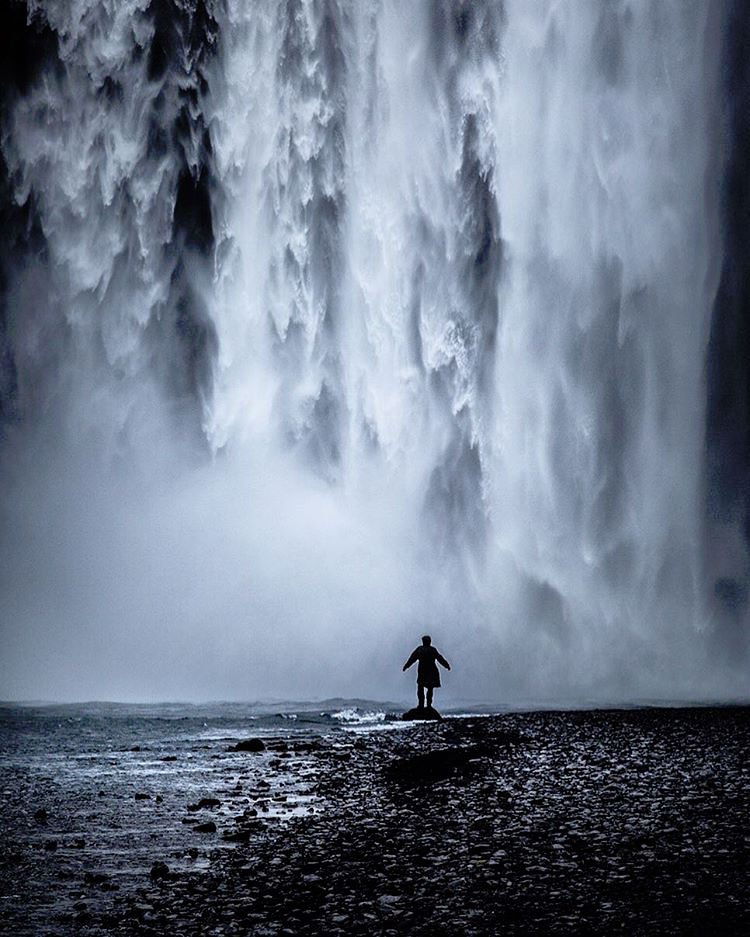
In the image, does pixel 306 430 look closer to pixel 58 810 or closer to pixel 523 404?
pixel 523 404

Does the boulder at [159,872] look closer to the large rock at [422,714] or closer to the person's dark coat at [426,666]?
the large rock at [422,714]

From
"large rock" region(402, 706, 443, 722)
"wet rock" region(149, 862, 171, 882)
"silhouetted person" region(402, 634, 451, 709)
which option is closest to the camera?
"wet rock" region(149, 862, 171, 882)

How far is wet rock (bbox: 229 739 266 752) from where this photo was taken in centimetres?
1476

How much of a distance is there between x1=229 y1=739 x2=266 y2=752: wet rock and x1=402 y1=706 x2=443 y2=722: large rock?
5531 millimetres

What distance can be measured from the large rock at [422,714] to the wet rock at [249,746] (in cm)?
553

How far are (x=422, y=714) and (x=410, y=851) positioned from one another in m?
12.7

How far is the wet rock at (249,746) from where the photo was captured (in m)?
14.8

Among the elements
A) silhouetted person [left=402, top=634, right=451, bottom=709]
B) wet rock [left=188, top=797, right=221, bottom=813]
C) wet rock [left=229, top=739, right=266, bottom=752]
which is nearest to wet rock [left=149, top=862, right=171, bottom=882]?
wet rock [left=188, top=797, right=221, bottom=813]

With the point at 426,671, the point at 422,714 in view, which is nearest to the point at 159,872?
the point at 422,714

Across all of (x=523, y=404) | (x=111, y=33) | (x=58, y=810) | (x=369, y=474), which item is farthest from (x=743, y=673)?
(x=111, y=33)

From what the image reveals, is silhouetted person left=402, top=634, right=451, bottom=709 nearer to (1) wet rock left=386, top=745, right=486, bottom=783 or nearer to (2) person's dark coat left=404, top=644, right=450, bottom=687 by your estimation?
(2) person's dark coat left=404, top=644, right=450, bottom=687

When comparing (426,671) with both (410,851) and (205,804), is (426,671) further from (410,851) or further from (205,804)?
(410,851)

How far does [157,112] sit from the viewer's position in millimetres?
37219

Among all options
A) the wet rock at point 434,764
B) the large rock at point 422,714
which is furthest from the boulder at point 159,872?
the large rock at point 422,714
